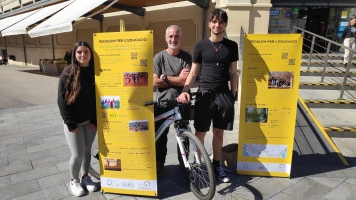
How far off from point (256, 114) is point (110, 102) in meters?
1.67

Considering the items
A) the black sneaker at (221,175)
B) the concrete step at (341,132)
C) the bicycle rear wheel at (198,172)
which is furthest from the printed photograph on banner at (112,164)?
the concrete step at (341,132)

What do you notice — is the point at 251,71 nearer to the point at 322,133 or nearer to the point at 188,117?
the point at 188,117

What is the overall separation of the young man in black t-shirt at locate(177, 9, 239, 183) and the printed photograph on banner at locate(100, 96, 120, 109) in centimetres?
73

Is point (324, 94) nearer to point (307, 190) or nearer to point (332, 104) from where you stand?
point (332, 104)

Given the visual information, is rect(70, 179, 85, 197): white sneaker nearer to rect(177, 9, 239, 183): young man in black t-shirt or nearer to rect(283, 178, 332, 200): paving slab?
rect(177, 9, 239, 183): young man in black t-shirt

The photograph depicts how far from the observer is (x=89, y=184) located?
114 inches

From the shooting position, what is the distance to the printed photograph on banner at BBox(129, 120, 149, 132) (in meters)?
2.62

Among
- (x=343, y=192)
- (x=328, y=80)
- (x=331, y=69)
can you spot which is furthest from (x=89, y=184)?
(x=331, y=69)

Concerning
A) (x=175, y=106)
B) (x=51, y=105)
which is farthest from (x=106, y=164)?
(x=51, y=105)

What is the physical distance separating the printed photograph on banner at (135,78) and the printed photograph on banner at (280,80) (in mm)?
1416

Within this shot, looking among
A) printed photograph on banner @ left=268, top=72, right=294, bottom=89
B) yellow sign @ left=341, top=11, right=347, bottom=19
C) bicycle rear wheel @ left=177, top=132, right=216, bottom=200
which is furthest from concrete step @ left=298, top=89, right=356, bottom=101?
yellow sign @ left=341, top=11, right=347, bottom=19

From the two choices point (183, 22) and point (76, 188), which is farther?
point (183, 22)

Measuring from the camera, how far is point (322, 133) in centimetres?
439

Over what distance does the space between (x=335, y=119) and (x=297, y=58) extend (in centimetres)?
279
